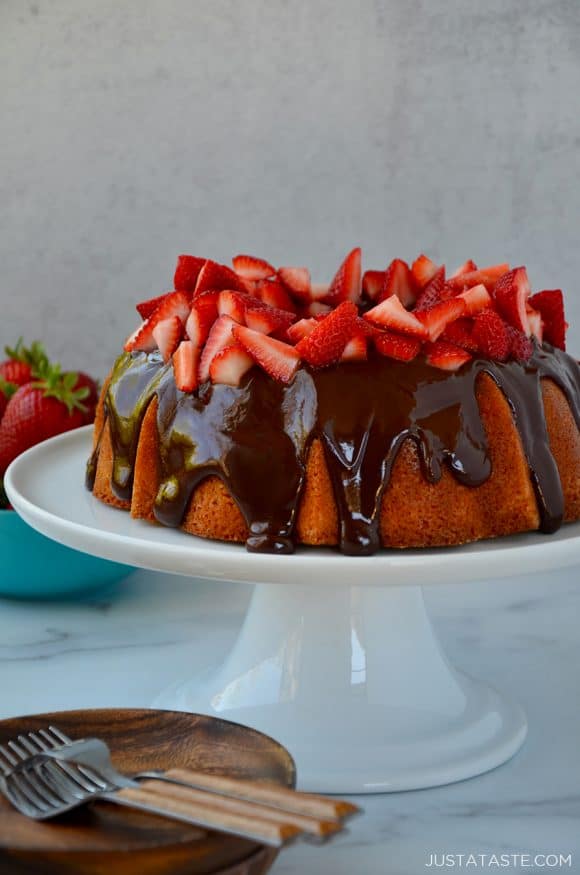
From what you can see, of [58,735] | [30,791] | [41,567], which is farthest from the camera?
[41,567]

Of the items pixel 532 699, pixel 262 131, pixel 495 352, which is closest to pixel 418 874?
pixel 532 699

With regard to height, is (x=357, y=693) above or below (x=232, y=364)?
below

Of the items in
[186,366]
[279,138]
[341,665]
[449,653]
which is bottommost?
[449,653]

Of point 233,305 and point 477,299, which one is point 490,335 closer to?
point 477,299

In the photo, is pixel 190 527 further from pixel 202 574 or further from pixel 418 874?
pixel 418 874

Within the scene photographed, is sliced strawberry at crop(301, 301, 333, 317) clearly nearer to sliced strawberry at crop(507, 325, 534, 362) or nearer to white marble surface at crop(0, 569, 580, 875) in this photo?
sliced strawberry at crop(507, 325, 534, 362)

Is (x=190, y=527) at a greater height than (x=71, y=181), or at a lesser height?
lesser

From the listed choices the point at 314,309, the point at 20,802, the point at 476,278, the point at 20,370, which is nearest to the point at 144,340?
the point at 314,309
